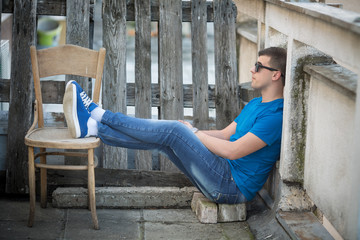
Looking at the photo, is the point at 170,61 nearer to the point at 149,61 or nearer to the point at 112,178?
the point at 149,61

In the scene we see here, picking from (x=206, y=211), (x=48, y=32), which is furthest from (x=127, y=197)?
Result: (x=48, y=32)

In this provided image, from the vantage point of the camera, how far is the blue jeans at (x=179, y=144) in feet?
12.1

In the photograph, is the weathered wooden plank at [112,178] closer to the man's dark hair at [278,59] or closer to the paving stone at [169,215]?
the paving stone at [169,215]

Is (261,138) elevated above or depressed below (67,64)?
below

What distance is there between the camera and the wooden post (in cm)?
431

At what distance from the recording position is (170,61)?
14.9 feet

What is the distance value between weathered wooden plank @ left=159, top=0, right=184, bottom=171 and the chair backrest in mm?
649

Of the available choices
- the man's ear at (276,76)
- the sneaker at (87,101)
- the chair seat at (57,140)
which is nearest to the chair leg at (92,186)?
the chair seat at (57,140)

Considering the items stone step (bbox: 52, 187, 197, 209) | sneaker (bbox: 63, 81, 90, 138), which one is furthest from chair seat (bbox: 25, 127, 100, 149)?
stone step (bbox: 52, 187, 197, 209)

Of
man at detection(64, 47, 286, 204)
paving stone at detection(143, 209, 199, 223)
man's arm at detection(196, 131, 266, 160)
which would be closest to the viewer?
man's arm at detection(196, 131, 266, 160)

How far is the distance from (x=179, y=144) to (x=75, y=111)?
76cm

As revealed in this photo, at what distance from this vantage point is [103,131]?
3.73m

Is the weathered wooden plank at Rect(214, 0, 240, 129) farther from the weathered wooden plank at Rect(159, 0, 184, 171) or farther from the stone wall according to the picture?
the stone wall

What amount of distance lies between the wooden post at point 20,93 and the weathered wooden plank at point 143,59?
33.9 inches
